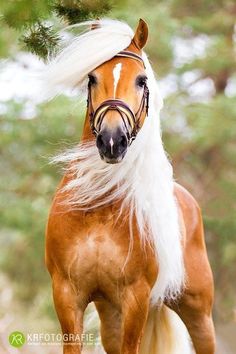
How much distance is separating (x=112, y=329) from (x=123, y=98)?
1.73 metres

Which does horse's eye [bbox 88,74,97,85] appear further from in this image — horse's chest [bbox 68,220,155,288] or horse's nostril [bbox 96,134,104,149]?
horse's chest [bbox 68,220,155,288]

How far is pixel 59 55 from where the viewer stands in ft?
16.1

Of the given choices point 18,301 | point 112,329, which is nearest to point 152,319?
point 112,329

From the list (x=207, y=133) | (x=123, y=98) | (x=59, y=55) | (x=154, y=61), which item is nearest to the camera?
(x=123, y=98)

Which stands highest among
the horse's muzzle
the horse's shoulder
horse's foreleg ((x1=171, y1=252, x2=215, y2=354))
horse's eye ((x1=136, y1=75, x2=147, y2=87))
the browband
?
the browband

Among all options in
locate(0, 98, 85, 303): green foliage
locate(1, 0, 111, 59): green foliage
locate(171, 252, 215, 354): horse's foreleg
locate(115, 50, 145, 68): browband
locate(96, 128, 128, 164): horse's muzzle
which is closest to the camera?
locate(96, 128, 128, 164): horse's muzzle

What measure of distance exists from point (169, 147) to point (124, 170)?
898cm

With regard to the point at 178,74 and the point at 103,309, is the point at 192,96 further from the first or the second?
the point at 103,309

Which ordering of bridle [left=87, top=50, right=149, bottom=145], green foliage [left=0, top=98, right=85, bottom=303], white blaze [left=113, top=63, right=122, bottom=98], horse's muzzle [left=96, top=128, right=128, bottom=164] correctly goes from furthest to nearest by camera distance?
green foliage [left=0, top=98, right=85, bottom=303], white blaze [left=113, top=63, right=122, bottom=98], bridle [left=87, top=50, right=149, bottom=145], horse's muzzle [left=96, top=128, right=128, bottom=164]

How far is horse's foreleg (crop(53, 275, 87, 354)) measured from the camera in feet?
15.1

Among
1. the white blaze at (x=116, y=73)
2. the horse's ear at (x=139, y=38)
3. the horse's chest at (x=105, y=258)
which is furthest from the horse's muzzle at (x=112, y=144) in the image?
the horse's ear at (x=139, y=38)

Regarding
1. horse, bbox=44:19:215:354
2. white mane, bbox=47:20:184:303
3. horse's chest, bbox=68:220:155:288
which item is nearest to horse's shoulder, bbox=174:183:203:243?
horse, bbox=44:19:215:354

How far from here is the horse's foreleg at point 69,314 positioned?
4605mm

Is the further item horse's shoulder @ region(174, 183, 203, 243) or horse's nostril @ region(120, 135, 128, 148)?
horse's shoulder @ region(174, 183, 203, 243)
